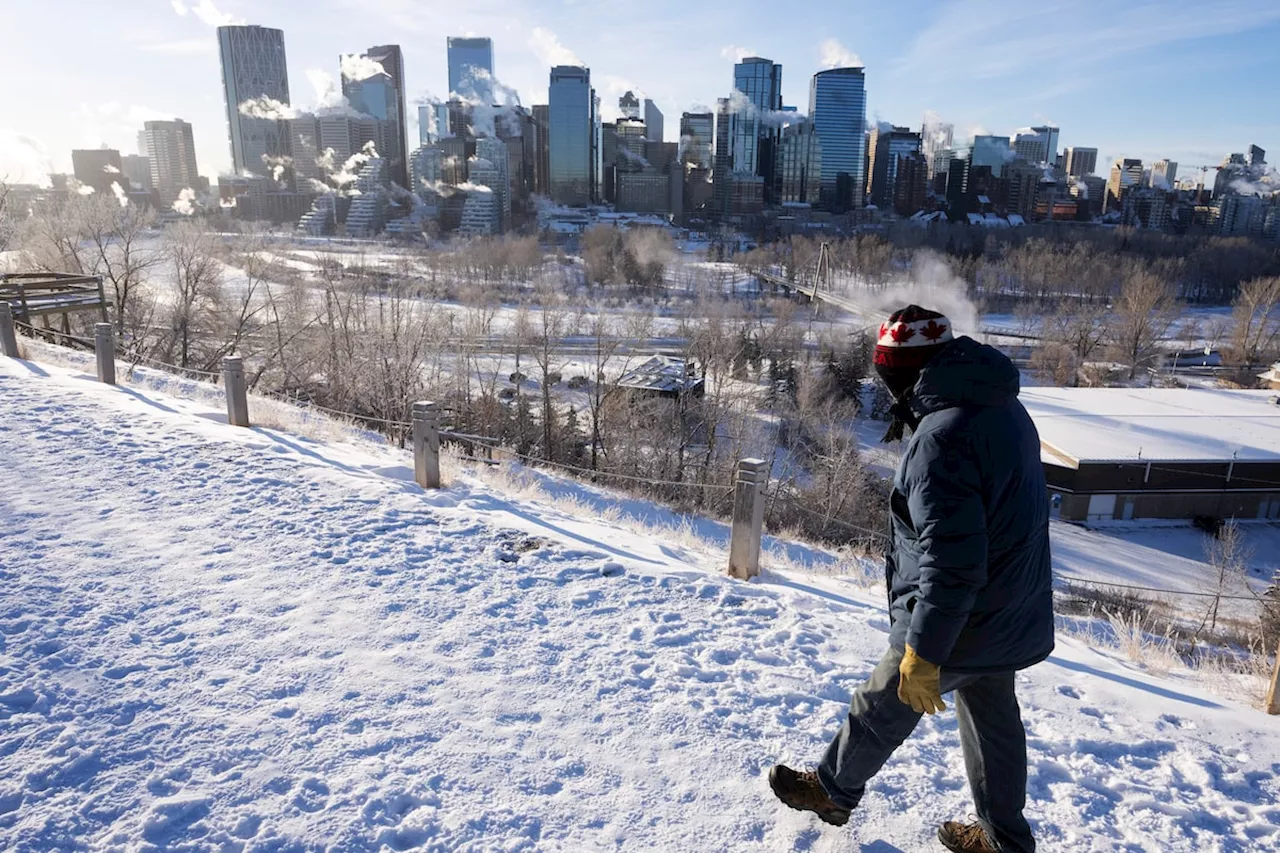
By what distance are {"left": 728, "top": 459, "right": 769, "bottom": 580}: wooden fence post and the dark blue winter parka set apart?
2.82m

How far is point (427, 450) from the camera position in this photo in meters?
7.04

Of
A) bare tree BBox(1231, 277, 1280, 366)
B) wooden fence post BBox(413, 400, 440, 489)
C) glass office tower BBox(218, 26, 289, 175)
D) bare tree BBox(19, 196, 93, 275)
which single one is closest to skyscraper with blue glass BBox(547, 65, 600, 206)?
glass office tower BBox(218, 26, 289, 175)

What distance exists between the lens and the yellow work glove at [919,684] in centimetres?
239

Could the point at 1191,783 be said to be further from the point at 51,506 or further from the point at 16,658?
the point at 51,506

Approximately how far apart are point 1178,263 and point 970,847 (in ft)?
303

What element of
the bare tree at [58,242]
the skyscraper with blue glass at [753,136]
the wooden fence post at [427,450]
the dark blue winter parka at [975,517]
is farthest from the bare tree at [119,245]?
the skyscraper with blue glass at [753,136]

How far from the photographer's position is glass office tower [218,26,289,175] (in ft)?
413

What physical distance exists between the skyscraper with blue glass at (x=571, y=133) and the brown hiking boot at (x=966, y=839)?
13217 cm

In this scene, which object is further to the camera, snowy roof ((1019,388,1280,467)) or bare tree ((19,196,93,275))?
bare tree ((19,196,93,275))

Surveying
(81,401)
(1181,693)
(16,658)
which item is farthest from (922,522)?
(81,401)

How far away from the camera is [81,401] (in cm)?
933

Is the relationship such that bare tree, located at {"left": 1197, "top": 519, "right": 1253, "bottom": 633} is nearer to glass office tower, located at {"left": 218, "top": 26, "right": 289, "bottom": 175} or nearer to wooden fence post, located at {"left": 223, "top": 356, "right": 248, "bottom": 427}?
wooden fence post, located at {"left": 223, "top": 356, "right": 248, "bottom": 427}

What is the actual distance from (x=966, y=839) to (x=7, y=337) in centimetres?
1578

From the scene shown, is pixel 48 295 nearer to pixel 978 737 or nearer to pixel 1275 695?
pixel 978 737
